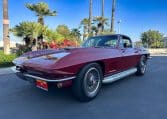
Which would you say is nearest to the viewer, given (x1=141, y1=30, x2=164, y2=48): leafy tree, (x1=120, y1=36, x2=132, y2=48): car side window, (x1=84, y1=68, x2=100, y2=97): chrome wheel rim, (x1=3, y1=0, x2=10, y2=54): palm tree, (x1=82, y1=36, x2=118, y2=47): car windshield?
(x1=84, y1=68, x2=100, y2=97): chrome wheel rim

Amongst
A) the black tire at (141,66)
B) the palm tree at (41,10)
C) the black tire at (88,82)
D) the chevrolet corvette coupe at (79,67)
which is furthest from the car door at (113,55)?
the palm tree at (41,10)

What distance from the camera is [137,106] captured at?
405cm

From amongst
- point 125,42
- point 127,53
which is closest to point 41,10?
point 125,42

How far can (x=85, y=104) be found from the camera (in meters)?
4.12

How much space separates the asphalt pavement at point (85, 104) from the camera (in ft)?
11.8

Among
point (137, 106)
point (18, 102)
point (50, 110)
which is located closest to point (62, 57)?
point (50, 110)

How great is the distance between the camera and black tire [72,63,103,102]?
395cm

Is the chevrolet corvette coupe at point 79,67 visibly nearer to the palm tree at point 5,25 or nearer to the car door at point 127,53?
the car door at point 127,53

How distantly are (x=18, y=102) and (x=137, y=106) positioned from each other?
2.40m

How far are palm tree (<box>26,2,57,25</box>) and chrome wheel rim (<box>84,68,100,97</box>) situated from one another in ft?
36.3

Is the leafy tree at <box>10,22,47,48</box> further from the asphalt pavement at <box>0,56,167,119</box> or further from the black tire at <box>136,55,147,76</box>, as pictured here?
the black tire at <box>136,55,147,76</box>

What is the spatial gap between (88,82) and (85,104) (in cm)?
45

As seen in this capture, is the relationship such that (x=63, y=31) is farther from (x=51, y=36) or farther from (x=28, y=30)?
(x=28, y=30)

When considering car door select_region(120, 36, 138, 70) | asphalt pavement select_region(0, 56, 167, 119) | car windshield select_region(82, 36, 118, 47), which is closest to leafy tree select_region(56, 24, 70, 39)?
car door select_region(120, 36, 138, 70)
